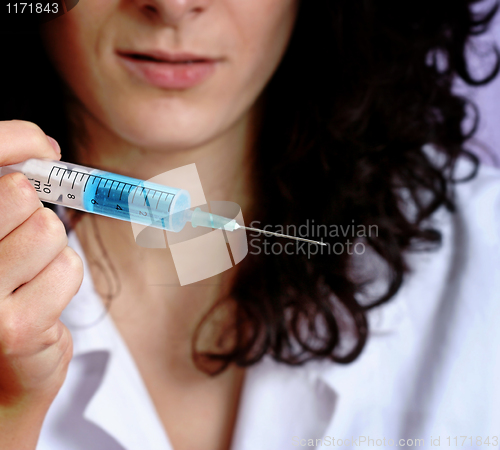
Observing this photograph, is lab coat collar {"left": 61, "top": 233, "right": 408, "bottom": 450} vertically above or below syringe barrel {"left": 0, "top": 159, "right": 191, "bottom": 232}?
below

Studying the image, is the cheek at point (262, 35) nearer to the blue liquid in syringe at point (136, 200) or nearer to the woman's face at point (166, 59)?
the woman's face at point (166, 59)

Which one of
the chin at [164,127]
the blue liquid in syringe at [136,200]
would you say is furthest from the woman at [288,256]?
the blue liquid in syringe at [136,200]

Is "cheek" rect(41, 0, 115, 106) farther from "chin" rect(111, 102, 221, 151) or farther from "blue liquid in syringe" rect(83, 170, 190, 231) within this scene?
"blue liquid in syringe" rect(83, 170, 190, 231)

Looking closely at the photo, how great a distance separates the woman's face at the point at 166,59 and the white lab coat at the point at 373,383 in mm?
289

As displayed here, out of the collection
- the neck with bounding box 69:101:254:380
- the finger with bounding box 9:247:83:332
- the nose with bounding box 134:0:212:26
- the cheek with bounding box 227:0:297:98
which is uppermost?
the nose with bounding box 134:0:212:26

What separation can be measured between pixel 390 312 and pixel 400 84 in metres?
0.45

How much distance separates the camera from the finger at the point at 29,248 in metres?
0.45

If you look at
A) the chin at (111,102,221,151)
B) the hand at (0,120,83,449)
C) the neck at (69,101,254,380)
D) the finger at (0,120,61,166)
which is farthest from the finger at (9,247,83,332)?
the neck at (69,101,254,380)

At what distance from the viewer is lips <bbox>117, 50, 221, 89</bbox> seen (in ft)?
2.06

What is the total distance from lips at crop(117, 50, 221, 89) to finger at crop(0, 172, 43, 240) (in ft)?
0.82

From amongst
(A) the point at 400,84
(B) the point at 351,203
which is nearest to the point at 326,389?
(B) the point at 351,203

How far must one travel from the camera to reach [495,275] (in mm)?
889

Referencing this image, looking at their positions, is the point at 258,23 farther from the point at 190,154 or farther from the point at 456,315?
the point at 456,315

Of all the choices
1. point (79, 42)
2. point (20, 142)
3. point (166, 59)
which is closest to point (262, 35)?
point (166, 59)
